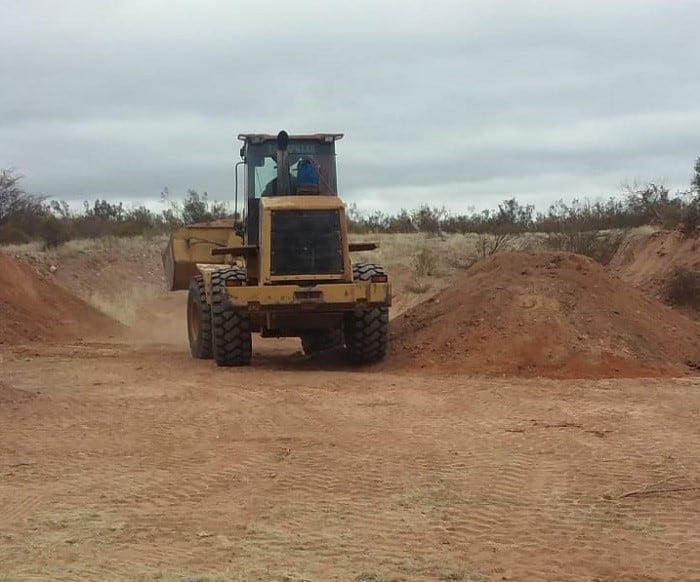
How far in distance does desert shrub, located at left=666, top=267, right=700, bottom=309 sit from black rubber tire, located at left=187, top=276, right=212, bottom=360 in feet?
34.2

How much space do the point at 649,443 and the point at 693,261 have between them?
14808 millimetres

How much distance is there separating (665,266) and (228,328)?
1267cm

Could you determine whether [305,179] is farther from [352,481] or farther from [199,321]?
[352,481]

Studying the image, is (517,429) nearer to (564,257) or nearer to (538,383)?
(538,383)

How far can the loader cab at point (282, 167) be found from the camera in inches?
573

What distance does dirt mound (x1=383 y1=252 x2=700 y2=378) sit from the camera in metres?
13.3

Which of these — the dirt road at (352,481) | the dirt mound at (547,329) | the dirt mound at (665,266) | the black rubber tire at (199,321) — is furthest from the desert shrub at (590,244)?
the dirt road at (352,481)

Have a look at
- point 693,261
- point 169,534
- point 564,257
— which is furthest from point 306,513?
point 693,261

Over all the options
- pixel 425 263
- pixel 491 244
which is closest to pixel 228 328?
pixel 425 263

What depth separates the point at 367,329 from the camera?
46.1ft

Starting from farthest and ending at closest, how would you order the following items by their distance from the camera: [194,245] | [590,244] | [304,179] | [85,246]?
[85,246] < [590,244] < [194,245] < [304,179]

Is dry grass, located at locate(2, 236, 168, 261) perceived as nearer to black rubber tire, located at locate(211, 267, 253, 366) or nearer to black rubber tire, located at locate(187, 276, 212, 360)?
black rubber tire, located at locate(187, 276, 212, 360)

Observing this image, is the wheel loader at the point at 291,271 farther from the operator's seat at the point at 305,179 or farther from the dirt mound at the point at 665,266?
the dirt mound at the point at 665,266

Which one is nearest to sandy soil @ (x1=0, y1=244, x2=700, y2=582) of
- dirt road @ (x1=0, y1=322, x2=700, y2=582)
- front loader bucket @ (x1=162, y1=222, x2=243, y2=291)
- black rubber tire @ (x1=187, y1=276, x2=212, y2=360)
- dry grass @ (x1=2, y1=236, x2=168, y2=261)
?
dirt road @ (x1=0, y1=322, x2=700, y2=582)
